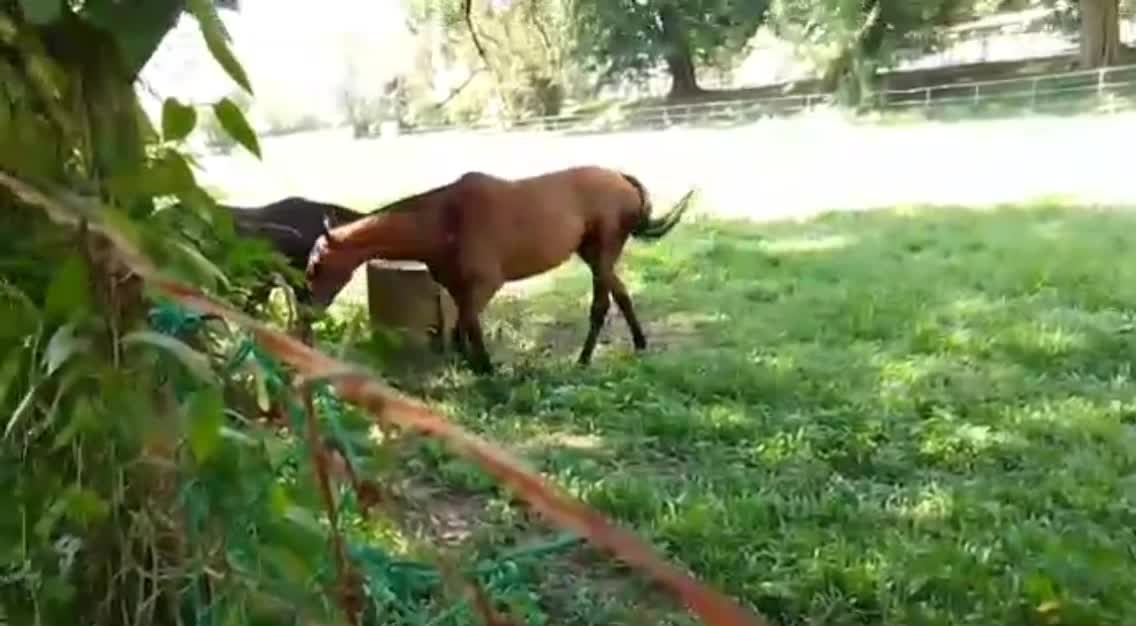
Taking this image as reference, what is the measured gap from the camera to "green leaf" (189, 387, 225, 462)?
0.72m

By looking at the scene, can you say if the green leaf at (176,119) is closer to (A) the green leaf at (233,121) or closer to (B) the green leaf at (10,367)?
(A) the green leaf at (233,121)

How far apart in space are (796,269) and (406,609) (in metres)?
5.69

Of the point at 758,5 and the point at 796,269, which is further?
the point at 758,5

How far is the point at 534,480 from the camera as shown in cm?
36

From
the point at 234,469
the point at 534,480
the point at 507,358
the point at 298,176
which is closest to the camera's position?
the point at 534,480

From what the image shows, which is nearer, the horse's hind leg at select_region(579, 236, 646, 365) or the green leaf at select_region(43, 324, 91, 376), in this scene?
the green leaf at select_region(43, 324, 91, 376)

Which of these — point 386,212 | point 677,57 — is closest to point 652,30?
point 677,57

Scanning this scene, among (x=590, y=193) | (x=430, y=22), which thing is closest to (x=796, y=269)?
(x=590, y=193)

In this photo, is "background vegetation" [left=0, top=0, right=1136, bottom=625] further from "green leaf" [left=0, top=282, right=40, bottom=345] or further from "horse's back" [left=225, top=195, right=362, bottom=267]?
"horse's back" [left=225, top=195, right=362, bottom=267]

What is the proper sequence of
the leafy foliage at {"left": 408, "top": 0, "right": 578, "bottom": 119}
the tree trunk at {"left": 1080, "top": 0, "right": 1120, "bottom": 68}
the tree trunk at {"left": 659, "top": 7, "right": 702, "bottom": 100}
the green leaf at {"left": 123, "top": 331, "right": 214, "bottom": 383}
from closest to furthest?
the green leaf at {"left": 123, "top": 331, "right": 214, "bottom": 383} < the leafy foliage at {"left": 408, "top": 0, "right": 578, "bottom": 119} < the tree trunk at {"left": 659, "top": 7, "right": 702, "bottom": 100} < the tree trunk at {"left": 1080, "top": 0, "right": 1120, "bottom": 68}

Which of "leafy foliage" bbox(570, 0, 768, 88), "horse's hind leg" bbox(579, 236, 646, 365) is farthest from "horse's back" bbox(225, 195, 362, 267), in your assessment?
"leafy foliage" bbox(570, 0, 768, 88)

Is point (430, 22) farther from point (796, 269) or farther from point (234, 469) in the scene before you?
point (234, 469)

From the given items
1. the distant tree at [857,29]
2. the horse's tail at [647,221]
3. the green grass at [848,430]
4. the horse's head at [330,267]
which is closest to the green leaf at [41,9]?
the green grass at [848,430]

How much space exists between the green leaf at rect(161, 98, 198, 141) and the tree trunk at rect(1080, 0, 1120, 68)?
1530 cm
